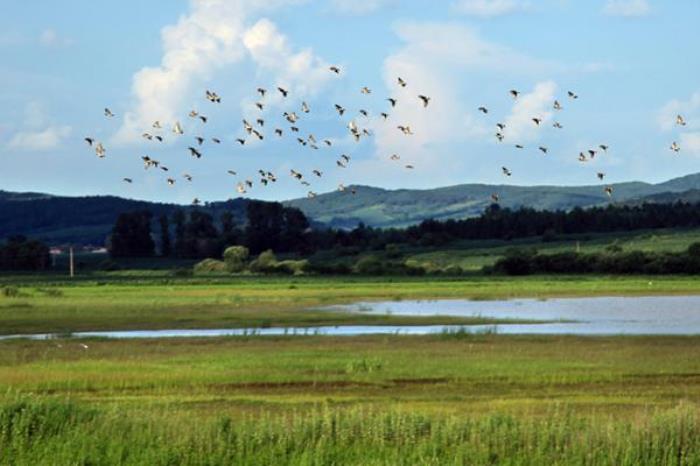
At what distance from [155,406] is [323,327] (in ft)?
94.8

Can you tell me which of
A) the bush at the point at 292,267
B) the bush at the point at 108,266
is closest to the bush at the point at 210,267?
the bush at the point at 292,267

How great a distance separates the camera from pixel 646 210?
585 ft

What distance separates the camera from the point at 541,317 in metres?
67.2

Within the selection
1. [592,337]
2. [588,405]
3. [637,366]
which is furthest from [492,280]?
[588,405]

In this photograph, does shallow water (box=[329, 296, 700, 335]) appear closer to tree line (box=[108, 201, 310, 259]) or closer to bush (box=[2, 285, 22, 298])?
bush (box=[2, 285, 22, 298])

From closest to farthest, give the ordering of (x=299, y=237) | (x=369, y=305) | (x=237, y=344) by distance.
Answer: (x=237, y=344), (x=369, y=305), (x=299, y=237)

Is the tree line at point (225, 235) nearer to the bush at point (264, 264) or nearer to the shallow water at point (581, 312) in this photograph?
the bush at point (264, 264)

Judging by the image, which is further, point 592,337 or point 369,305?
point 369,305

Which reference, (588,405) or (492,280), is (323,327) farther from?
(492,280)

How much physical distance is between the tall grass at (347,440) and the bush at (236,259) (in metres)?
113

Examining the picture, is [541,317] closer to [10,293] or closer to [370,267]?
[10,293]

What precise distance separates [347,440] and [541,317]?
41830 mm

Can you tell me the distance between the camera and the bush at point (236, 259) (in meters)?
141

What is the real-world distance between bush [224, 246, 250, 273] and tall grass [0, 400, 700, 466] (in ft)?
371
